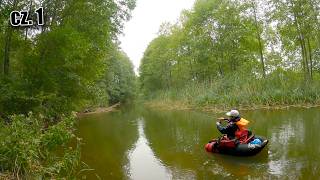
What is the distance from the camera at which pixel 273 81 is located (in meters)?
28.8

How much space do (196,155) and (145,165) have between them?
6.10 feet

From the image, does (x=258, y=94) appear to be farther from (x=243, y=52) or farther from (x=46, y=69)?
(x=46, y=69)

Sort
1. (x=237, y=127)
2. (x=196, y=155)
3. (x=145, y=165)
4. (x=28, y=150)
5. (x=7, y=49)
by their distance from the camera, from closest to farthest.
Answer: (x=28, y=150) → (x=145, y=165) → (x=237, y=127) → (x=196, y=155) → (x=7, y=49)

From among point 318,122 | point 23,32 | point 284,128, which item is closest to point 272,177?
point 284,128

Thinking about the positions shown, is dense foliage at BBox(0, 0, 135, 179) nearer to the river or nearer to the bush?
the bush

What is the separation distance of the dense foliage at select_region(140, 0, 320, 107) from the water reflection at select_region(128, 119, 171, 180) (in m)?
15.1

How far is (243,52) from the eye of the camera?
129 feet

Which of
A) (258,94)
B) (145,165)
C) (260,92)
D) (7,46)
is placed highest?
(7,46)

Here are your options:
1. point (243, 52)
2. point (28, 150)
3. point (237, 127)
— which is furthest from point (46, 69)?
point (243, 52)

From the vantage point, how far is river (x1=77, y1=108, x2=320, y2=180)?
→ 10219 mm

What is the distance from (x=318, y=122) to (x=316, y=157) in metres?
7.35

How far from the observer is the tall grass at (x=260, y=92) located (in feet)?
→ 86.4

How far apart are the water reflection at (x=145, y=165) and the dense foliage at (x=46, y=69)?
2080mm

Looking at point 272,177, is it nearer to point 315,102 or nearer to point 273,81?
point 315,102
